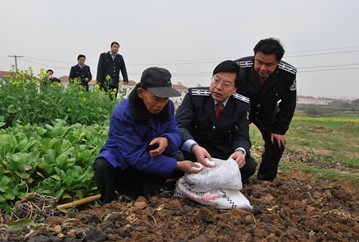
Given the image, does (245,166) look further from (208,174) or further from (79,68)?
(79,68)

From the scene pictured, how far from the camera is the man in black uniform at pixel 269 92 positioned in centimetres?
328

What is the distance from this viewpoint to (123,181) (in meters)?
2.99

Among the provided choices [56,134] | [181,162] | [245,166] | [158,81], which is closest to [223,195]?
[181,162]

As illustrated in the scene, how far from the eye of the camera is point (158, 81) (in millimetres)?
2539

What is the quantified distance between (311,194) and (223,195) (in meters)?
0.94

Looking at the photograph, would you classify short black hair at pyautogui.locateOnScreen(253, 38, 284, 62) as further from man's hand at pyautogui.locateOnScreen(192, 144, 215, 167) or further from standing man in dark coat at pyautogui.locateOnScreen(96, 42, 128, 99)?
standing man in dark coat at pyautogui.locateOnScreen(96, 42, 128, 99)

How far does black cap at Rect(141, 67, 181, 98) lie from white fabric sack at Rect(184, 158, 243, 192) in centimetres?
56

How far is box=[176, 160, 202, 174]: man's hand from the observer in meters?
2.73

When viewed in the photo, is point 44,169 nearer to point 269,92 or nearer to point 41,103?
point 269,92

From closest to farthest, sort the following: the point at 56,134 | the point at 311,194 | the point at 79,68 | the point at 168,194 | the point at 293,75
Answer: the point at 168,194
the point at 311,194
the point at 293,75
the point at 56,134
the point at 79,68

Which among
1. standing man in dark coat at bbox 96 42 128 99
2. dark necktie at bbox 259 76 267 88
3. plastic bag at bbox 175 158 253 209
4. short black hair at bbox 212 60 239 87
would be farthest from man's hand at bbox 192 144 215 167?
standing man in dark coat at bbox 96 42 128 99

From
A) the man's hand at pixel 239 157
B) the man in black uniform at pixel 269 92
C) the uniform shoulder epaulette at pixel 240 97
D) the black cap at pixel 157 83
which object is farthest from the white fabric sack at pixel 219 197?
the man in black uniform at pixel 269 92

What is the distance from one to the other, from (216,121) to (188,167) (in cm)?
57

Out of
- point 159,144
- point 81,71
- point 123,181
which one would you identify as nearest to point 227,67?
point 159,144
